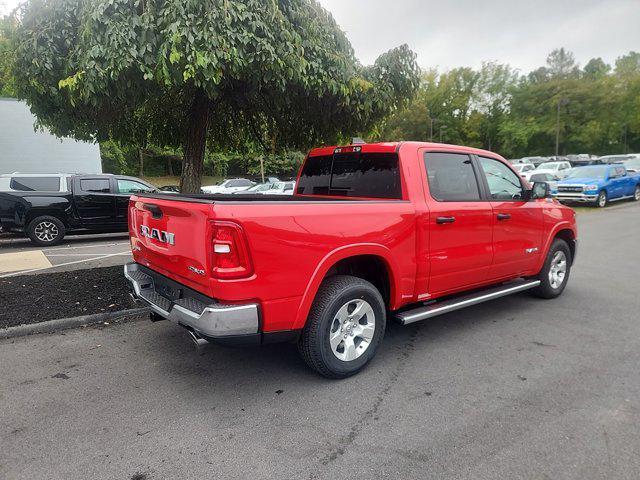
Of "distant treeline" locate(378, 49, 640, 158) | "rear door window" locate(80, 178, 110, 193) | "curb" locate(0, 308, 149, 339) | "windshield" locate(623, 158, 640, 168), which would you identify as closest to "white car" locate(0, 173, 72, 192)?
"rear door window" locate(80, 178, 110, 193)

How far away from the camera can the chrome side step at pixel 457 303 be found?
3764 millimetres

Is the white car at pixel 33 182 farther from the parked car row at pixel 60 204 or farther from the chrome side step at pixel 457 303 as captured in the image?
the chrome side step at pixel 457 303

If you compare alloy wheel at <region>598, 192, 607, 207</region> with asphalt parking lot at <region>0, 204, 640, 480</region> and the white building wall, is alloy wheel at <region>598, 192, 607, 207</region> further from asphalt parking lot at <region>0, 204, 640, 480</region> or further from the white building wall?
the white building wall

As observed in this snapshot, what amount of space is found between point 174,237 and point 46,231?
8681 mm

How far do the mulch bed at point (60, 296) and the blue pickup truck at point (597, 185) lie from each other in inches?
664

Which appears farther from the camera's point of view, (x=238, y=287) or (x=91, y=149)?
(x=91, y=149)

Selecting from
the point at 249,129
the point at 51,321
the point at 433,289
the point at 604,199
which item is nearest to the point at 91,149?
the point at 249,129

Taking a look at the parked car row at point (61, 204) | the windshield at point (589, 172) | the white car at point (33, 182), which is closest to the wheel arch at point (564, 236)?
the parked car row at point (61, 204)

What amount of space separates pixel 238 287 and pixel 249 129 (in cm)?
493

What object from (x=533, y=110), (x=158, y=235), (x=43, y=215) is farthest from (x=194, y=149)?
(x=533, y=110)

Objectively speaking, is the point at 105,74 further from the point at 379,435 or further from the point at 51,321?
the point at 379,435

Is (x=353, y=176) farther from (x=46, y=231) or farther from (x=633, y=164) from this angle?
(x=633, y=164)

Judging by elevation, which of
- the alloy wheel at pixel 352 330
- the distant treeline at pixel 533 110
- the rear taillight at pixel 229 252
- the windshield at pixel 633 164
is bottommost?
the alloy wheel at pixel 352 330

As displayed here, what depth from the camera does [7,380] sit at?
11.3 ft
